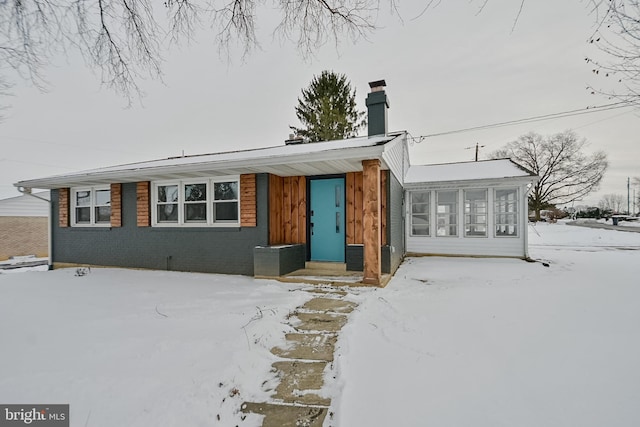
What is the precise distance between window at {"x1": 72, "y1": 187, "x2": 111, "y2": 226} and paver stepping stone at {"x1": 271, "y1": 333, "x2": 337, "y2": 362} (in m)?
7.95

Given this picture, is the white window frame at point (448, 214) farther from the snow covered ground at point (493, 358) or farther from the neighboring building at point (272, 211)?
the snow covered ground at point (493, 358)

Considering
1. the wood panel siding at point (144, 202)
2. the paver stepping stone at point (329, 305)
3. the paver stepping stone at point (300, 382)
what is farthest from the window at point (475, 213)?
the wood panel siding at point (144, 202)

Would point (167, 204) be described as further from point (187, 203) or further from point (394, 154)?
point (394, 154)

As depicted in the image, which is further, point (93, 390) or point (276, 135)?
point (276, 135)

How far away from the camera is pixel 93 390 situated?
2.18m

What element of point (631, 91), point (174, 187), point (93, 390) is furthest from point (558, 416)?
point (174, 187)

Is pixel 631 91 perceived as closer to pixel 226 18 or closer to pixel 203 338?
pixel 226 18

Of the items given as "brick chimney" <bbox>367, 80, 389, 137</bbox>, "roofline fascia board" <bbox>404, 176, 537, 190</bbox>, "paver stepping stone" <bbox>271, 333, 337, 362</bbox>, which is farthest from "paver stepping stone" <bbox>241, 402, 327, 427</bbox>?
"roofline fascia board" <bbox>404, 176, 537, 190</bbox>

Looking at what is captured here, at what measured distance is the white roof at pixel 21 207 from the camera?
1598cm

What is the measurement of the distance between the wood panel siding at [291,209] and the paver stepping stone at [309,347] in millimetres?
3801

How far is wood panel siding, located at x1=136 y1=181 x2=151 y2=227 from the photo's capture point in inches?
296

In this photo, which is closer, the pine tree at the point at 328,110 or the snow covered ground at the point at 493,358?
the snow covered ground at the point at 493,358

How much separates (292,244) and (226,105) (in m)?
7.96

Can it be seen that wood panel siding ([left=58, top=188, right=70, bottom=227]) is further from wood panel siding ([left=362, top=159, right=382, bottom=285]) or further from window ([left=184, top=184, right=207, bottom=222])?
wood panel siding ([left=362, top=159, right=382, bottom=285])
